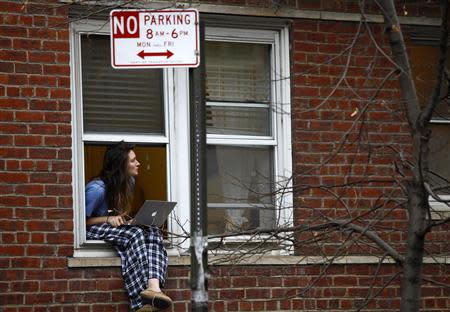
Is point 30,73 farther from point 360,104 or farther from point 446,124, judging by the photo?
point 446,124

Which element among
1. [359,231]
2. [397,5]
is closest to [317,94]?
[397,5]

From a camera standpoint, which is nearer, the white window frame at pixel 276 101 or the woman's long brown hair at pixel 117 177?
the woman's long brown hair at pixel 117 177

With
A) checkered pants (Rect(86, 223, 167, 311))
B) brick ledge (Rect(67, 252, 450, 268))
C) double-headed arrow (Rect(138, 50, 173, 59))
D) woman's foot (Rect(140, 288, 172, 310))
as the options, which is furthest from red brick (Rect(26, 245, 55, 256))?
double-headed arrow (Rect(138, 50, 173, 59))

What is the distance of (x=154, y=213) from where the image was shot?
1032cm

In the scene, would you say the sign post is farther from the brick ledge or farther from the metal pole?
the brick ledge

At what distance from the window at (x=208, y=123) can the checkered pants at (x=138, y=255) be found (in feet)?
0.67

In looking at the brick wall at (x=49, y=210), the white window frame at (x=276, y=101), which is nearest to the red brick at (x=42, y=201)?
the brick wall at (x=49, y=210)

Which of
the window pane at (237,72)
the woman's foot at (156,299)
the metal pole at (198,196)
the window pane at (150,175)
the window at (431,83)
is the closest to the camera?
the metal pole at (198,196)

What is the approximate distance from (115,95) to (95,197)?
0.96 meters

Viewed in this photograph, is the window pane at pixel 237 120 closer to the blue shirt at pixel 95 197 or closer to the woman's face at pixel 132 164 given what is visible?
the woman's face at pixel 132 164

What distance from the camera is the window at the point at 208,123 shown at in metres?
10.8

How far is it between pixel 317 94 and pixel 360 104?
416 mm

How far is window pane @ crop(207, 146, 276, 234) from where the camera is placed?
11.2 metres

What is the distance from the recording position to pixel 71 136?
1050cm
